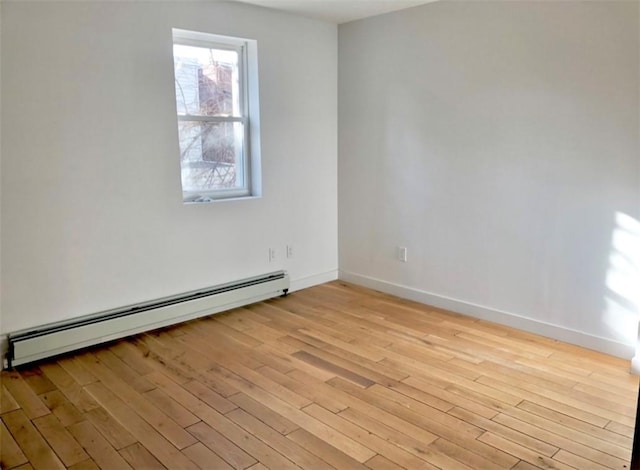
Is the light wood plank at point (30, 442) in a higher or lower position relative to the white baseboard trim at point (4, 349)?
lower

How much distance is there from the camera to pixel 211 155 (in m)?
4.05

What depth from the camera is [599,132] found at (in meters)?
3.13

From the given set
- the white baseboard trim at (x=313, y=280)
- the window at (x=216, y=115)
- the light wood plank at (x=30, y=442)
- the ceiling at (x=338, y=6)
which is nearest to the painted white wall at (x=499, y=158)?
the ceiling at (x=338, y=6)

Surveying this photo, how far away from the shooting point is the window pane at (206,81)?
3.81 metres

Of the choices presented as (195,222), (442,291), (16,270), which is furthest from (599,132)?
(16,270)

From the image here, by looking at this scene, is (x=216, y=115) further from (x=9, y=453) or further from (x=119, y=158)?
(x=9, y=453)

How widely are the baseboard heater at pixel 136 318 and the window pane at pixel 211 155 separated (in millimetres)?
845

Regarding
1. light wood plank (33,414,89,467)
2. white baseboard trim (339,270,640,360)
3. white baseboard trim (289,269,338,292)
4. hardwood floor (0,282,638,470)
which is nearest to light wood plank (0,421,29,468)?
hardwood floor (0,282,638,470)

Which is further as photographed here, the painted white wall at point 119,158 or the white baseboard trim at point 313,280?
the white baseboard trim at point 313,280

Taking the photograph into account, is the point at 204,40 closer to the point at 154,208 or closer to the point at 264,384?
the point at 154,208

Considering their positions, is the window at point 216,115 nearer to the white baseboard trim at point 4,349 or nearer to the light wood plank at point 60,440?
the white baseboard trim at point 4,349

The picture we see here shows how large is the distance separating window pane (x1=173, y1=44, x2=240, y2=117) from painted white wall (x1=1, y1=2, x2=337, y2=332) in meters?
0.22

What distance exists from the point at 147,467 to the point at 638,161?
3.13m

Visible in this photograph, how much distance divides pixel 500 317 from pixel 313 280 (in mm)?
1759
